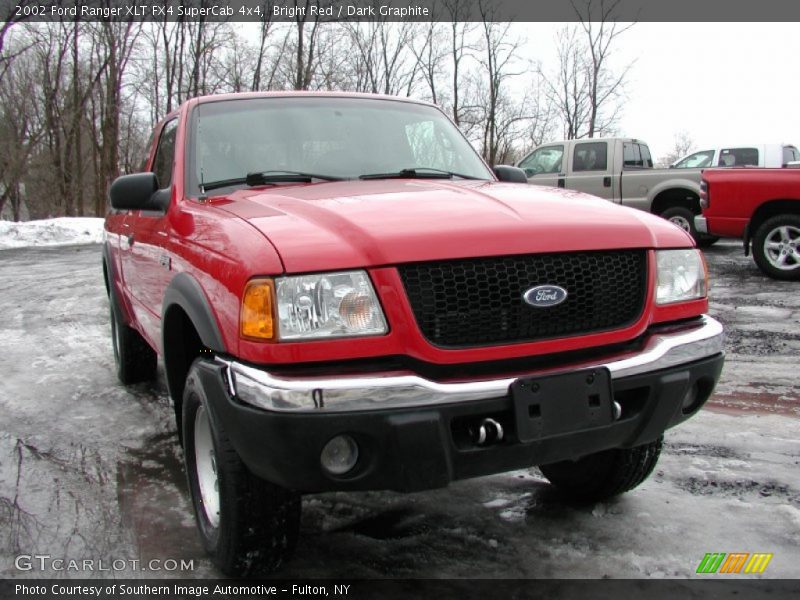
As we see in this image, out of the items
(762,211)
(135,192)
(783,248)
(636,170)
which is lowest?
(783,248)

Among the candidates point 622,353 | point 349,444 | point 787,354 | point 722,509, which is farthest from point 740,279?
point 349,444

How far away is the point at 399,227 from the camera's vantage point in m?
2.16

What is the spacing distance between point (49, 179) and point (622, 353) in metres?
45.6

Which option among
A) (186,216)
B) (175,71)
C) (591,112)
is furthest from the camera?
(591,112)

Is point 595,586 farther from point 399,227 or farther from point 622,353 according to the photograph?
point 399,227

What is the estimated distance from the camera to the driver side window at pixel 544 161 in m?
13.5

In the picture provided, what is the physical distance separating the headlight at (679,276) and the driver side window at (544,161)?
437 inches

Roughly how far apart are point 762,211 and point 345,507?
812 centimetres

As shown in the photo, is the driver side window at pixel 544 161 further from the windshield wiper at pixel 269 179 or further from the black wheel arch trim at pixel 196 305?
Result: the black wheel arch trim at pixel 196 305

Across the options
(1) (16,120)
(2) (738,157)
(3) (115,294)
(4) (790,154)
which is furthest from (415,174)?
(1) (16,120)

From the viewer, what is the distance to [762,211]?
9117 mm

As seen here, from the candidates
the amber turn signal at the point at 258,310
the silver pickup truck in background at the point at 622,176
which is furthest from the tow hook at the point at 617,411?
the silver pickup truck in background at the point at 622,176

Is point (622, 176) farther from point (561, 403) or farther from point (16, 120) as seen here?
point (16, 120)
